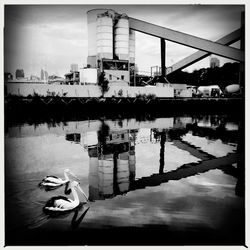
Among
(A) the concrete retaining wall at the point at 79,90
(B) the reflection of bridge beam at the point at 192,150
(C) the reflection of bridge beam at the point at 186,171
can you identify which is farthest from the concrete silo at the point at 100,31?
(C) the reflection of bridge beam at the point at 186,171

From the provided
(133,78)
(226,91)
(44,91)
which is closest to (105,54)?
(133,78)

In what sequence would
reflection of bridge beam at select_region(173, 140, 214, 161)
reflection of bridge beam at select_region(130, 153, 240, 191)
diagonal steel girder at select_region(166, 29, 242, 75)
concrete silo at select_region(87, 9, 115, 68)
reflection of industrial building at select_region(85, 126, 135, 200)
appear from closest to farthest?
reflection of industrial building at select_region(85, 126, 135, 200), reflection of bridge beam at select_region(130, 153, 240, 191), reflection of bridge beam at select_region(173, 140, 214, 161), diagonal steel girder at select_region(166, 29, 242, 75), concrete silo at select_region(87, 9, 115, 68)

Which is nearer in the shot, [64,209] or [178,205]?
[64,209]

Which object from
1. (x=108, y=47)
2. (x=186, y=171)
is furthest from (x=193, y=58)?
(x=186, y=171)

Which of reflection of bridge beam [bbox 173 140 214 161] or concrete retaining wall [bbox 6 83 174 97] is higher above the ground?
concrete retaining wall [bbox 6 83 174 97]

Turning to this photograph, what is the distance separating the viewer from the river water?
3.21 metres

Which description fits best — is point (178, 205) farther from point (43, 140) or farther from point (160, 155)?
point (43, 140)

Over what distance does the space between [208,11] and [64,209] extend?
3294 millimetres

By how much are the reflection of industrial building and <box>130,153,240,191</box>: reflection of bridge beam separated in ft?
0.85

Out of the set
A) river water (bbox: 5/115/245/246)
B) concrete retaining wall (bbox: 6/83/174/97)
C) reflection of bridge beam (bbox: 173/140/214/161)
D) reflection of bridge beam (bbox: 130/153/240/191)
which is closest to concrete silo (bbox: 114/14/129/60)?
concrete retaining wall (bbox: 6/83/174/97)

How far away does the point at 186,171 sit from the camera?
598 centimetres

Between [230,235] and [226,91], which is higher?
[226,91]

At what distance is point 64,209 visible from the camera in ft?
12.2

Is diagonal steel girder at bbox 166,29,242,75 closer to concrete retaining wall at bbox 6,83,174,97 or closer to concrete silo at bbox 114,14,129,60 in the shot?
concrete retaining wall at bbox 6,83,174,97
